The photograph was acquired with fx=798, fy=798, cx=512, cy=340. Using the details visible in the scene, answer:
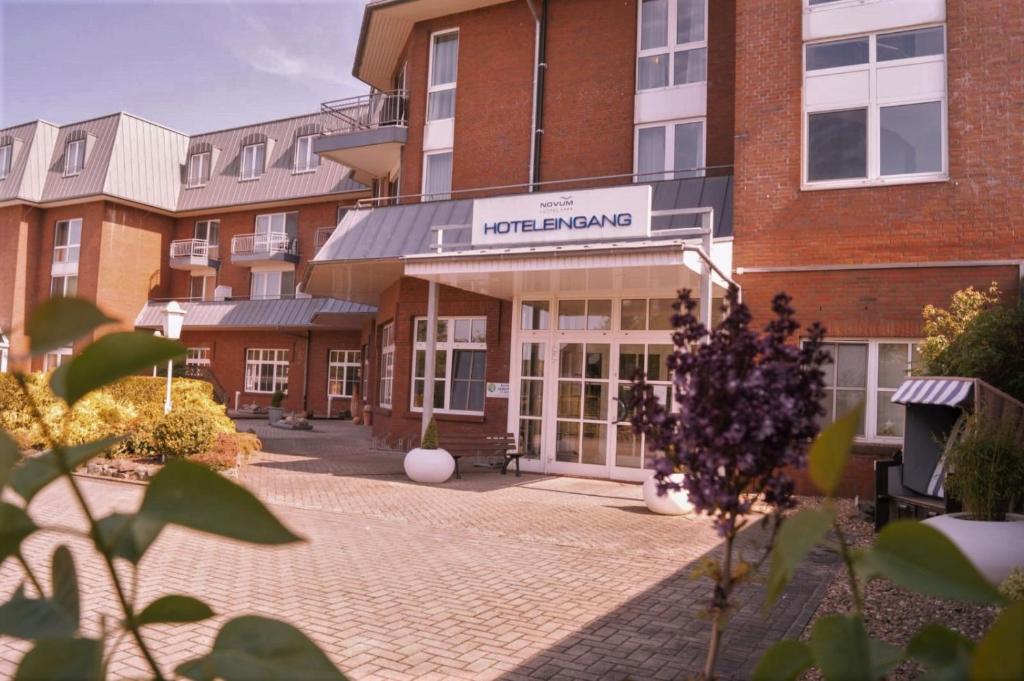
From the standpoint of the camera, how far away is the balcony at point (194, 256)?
34.3m

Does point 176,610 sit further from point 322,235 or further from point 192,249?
point 192,249

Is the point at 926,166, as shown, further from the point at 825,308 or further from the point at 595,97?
the point at 595,97

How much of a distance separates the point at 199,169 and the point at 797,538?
126 ft

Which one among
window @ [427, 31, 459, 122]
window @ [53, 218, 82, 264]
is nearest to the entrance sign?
window @ [427, 31, 459, 122]

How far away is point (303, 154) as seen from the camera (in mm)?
32500

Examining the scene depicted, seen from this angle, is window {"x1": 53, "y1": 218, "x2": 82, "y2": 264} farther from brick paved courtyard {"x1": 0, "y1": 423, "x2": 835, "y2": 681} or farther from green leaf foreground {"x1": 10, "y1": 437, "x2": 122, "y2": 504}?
green leaf foreground {"x1": 10, "y1": 437, "x2": 122, "y2": 504}

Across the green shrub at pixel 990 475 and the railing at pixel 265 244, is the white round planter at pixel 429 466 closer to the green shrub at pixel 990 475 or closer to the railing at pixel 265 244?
the green shrub at pixel 990 475

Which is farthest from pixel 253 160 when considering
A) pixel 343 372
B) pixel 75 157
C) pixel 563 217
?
pixel 563 217

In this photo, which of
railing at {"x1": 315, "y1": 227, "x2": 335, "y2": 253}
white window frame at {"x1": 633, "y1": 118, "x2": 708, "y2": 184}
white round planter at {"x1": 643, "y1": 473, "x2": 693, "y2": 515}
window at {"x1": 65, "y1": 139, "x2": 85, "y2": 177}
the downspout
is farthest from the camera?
window at {"x1": 65, "y1": 139, "x2": 85, "y2": 177}

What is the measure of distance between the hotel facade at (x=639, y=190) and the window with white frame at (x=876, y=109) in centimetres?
3

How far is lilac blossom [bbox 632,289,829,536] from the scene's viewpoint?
2146 millimetres

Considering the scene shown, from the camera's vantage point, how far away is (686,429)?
226 centimetres

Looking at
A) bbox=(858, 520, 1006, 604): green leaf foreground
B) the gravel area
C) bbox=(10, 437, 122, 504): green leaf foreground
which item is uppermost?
bbox=(10, 437, 122, 504): green leaf foreground

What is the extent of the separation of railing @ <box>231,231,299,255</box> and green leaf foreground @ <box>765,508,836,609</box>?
33218 millimetres
